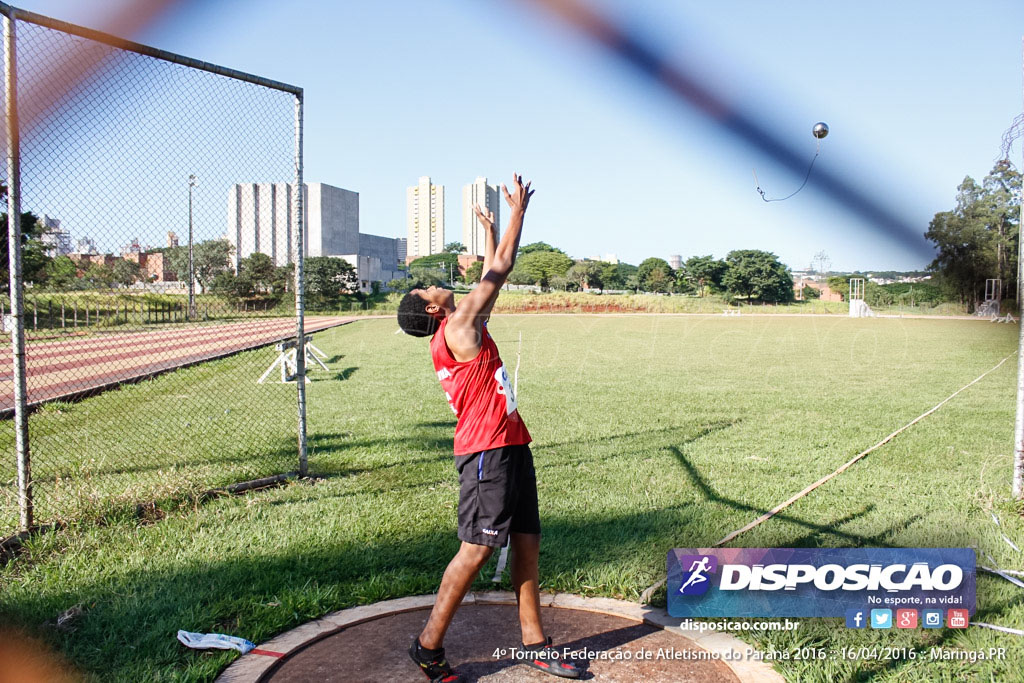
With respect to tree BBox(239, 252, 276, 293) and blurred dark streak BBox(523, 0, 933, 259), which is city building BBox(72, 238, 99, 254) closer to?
tree BBox(239, 252, 276, 293)

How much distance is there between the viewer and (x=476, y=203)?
332cm

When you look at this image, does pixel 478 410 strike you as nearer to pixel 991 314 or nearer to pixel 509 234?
pixel 509 234

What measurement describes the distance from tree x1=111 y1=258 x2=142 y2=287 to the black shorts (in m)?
3.52

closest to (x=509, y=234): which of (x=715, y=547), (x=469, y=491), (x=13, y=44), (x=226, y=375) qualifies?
(x=469, y=491)

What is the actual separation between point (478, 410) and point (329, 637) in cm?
152

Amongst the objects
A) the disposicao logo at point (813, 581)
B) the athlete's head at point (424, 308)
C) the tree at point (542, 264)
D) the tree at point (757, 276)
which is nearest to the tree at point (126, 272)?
the athlete's head at point (424, 308)

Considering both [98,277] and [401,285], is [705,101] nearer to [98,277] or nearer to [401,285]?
[98,277]

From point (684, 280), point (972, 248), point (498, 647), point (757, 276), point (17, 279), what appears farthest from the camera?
point (684, 280)

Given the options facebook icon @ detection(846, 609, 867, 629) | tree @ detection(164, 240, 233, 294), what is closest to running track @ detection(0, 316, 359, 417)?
tree @ detection(164, 240, 233, 294)

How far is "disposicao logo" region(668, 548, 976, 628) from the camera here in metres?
4.02

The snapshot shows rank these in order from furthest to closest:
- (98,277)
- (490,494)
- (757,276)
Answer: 1. (98,277)
2. (490,494)
3. (757,276)

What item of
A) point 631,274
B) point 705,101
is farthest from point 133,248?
point 631,274

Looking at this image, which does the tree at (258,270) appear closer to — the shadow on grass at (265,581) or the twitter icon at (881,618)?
the shadow on grass at (265,581)

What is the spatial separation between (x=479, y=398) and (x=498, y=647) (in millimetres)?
1327
